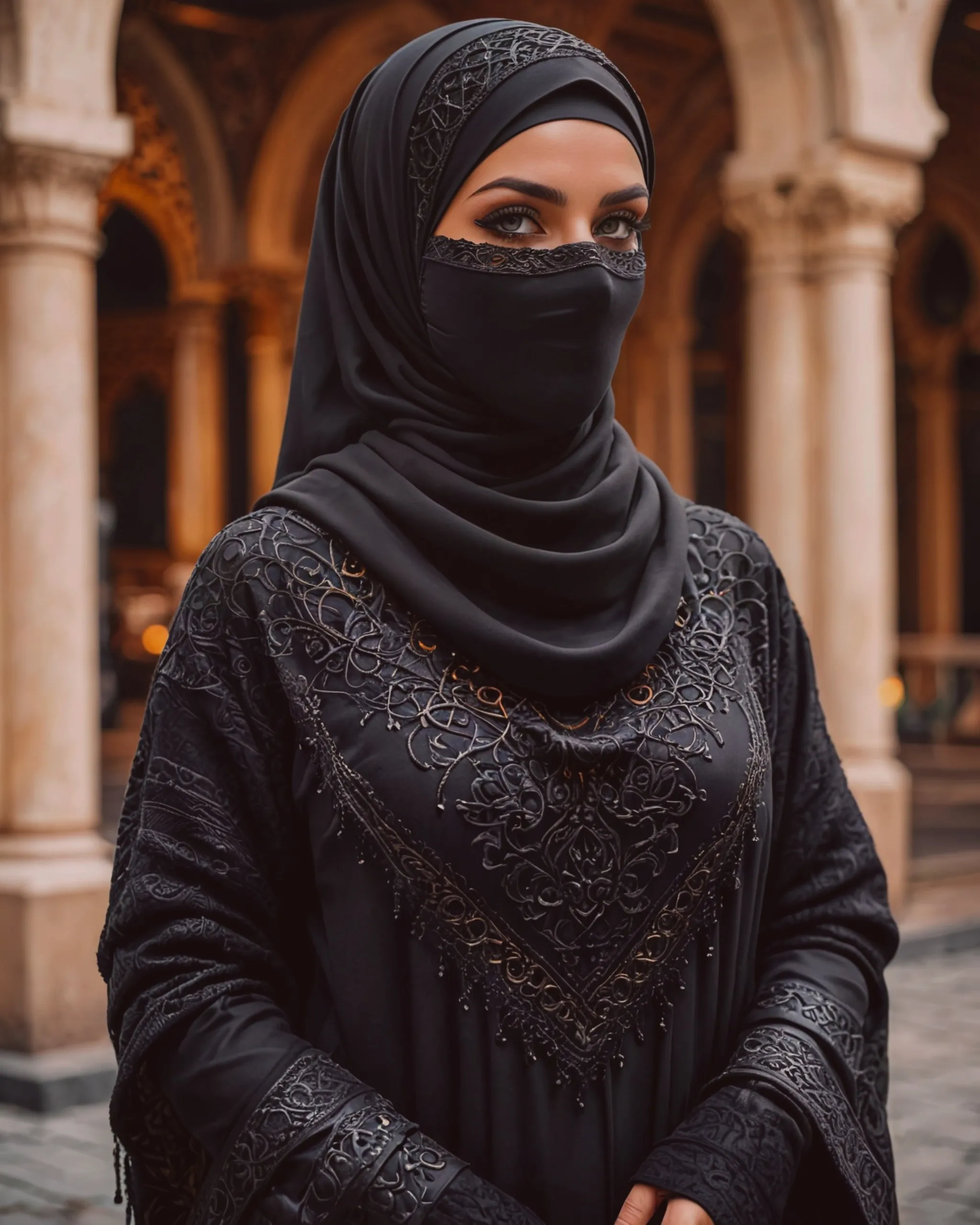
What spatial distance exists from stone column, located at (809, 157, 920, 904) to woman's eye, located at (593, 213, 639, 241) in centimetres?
537

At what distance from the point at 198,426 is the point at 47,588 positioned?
25.3 feet

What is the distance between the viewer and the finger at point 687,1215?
4.61 ft

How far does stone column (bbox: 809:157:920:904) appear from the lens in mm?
6793

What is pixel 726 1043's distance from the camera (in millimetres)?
1604

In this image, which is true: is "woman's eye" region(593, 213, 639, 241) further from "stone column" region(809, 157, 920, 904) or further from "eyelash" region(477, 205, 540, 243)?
"stone column" region(809, 157, 920, 904)

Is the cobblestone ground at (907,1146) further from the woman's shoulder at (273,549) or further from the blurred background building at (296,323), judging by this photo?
the woman's shoulder at (273,549)

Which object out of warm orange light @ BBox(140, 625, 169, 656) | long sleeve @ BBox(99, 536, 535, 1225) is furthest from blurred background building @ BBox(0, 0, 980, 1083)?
long sleeve @ BBox(99, 536, 535, 1225)

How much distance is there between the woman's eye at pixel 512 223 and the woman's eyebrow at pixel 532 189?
0.07 feet

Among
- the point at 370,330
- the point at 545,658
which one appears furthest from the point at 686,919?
the point at 370,330

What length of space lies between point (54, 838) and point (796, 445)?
356cm

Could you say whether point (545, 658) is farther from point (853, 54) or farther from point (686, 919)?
point (853, 54)

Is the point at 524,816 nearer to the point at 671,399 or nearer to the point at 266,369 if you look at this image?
the point at 266,369

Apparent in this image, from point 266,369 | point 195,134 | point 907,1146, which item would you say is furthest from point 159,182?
point 907,1146

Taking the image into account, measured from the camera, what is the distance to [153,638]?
45.7 feet
